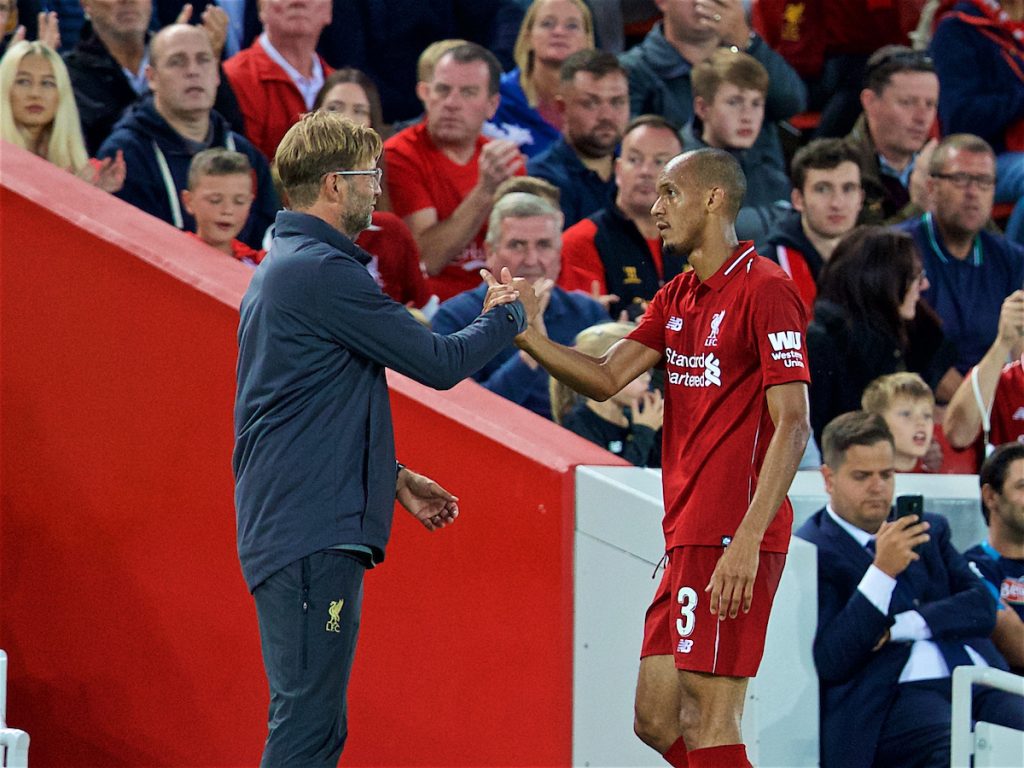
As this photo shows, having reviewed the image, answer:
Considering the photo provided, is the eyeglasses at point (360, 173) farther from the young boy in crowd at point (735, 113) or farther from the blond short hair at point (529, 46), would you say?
the blond short hair at point (529, 46)

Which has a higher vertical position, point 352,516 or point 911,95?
point 911,95

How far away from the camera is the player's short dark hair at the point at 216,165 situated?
6680 mm

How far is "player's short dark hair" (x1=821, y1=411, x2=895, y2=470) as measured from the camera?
5.91 m

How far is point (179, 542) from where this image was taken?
5.48m

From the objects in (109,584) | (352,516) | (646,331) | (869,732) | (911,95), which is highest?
(911,95)

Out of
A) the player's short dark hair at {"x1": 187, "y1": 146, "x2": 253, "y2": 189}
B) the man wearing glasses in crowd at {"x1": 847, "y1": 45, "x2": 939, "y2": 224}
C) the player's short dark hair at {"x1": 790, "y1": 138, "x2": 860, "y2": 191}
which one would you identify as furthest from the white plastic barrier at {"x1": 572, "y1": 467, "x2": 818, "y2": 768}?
the man wearing glasses in crowd at {"x1": 847, "y1": 45, "x2": 939, "y2": 224}

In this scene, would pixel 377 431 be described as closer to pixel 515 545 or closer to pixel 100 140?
pixel 515 545

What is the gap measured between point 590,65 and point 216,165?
2.50 metres

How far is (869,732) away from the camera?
5629 mm

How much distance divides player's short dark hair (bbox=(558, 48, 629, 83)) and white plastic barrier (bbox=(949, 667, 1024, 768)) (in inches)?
162

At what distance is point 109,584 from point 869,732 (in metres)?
2.50

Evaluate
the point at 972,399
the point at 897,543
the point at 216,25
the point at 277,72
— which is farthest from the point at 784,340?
the point at 216,25

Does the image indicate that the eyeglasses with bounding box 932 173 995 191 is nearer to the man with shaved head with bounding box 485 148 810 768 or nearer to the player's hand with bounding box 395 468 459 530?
the man with shaved head with bounding box 485 148 810 768

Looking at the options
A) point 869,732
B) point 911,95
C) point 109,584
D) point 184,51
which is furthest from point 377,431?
point 911,95
